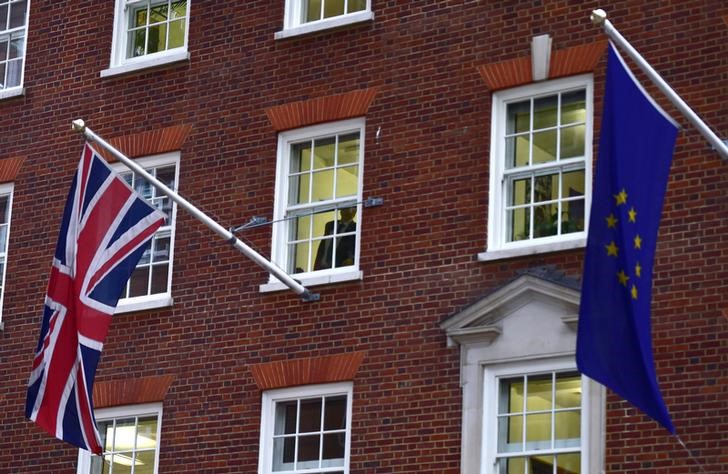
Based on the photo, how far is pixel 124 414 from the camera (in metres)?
24.2

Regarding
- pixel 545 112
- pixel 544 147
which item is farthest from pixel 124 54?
pixel 544 147

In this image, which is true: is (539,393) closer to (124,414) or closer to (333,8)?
(124,414)

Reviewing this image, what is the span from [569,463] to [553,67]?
4340mm

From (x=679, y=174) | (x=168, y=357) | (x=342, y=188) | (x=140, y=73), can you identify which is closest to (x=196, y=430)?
(x=168, y=357)

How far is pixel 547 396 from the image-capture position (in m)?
21.2

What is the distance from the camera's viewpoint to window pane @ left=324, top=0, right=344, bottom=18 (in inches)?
961

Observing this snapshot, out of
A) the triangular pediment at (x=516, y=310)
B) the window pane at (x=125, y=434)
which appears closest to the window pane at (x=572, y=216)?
the triangular pediment at (x=516, y=310)

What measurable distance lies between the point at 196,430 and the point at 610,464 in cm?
540

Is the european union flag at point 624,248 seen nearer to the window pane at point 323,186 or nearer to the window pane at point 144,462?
the window pane at point 323,186

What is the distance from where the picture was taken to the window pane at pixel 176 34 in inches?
1013

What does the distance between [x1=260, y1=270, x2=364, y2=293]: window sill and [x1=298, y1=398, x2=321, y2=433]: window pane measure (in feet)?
4.39

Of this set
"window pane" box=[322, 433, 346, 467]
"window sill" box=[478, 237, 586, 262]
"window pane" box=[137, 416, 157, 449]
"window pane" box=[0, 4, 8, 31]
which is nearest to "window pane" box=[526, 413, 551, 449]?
"window sill" box=[478, 237, 586, 262]

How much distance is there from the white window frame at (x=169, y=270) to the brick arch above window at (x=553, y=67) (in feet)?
14.3

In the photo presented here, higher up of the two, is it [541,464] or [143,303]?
[143,303]
